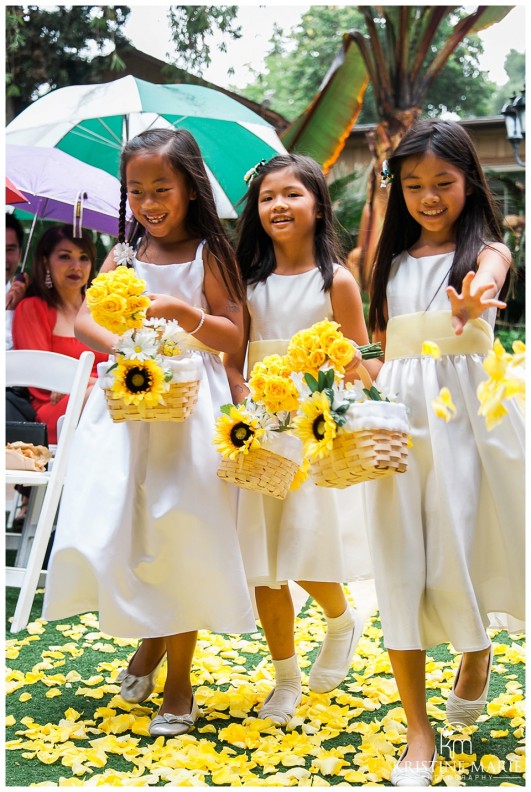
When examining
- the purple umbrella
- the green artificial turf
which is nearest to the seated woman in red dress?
the purple umbrella

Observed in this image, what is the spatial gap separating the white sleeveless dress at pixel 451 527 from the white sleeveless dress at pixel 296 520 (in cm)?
55

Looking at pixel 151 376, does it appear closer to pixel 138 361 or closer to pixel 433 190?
pixel 138 361

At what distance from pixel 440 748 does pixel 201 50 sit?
11.6 m

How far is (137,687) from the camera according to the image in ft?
11.1

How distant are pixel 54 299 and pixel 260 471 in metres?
3.62

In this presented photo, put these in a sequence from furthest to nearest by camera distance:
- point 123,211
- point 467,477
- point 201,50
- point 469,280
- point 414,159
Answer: point 201,50 < point 123,211 < point 414,159 < point 467,477 < point 469,280

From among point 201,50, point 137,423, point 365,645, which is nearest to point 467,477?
point 137,423

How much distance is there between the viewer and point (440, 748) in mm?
2816

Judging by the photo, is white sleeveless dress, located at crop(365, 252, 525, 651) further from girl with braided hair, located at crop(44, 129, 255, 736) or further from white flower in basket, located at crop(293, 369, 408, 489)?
girl with braided hair, located at crop(44, 129, 255, 736)

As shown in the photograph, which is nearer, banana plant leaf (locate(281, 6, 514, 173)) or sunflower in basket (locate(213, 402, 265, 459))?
sunflower in basket (locate(213, 402, 265, 459))

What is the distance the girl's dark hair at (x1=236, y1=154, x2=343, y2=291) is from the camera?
3.41 m

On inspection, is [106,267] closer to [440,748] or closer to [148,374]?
[148,374]

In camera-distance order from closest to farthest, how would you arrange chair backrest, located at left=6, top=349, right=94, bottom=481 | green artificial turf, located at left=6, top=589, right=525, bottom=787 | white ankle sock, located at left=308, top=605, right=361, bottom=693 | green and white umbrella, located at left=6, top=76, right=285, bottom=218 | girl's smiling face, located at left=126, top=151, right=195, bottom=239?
green artificial turf, located at left=6, top=589, right=525, bottom=787 → girl's smiling face, located at left=126, top=151, right=195, bottom=239 → white ankle sock, located at left=308, top=605, right=361, bottom=693 → chair backrest, located at left=6, top=349, right=94, bottom=481 → green and white umbrella, located at left=6, top=76, right=285, bottom=218

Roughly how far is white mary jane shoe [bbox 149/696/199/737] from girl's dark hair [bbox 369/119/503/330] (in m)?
1.48
